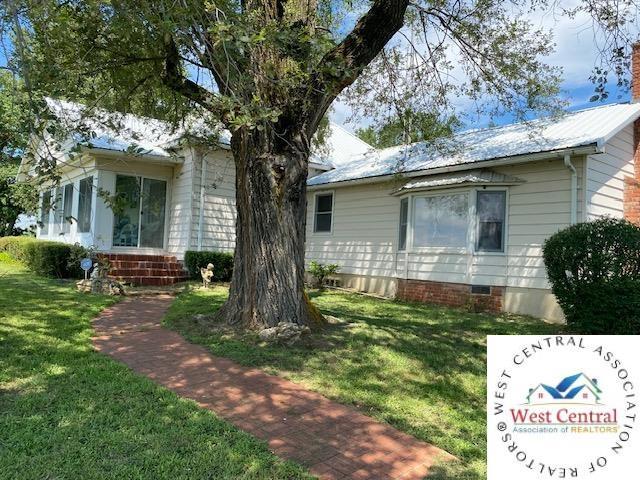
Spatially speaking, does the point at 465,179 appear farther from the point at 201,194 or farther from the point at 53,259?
the point at 53,259

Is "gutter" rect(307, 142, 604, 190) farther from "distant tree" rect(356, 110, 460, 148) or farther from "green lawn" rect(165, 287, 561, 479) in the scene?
"green lawn" rect(165, 287, 561, 479)

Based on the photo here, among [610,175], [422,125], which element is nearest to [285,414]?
[422,125]

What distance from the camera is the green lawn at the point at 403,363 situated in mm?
4332

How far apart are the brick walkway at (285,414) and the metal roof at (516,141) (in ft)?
24.5

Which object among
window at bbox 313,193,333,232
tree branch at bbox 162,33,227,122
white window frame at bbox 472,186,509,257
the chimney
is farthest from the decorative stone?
the chimney

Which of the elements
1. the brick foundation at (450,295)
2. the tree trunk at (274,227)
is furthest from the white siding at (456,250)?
the tree trunk at (274,227)

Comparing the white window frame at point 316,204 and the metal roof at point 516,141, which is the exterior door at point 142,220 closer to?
the white window frame at point 316,204

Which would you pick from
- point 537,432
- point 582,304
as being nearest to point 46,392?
point 537,432

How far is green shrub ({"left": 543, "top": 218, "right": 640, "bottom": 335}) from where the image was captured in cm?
733

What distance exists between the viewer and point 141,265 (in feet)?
45.8

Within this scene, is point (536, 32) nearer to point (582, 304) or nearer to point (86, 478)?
point (582, 304)

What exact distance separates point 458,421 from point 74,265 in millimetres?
12148

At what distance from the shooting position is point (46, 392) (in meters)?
4.57

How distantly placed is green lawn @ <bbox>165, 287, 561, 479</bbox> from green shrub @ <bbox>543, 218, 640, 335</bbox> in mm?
1060
